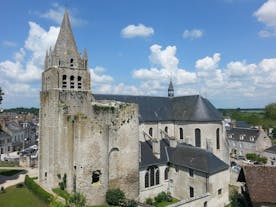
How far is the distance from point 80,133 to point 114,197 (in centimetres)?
675

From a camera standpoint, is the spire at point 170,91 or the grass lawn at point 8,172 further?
the spire at point 170,91

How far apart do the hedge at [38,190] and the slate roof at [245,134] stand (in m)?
45.7

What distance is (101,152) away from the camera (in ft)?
81.3

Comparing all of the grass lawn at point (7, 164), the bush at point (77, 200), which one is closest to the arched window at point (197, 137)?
the bush at point (77, 200)

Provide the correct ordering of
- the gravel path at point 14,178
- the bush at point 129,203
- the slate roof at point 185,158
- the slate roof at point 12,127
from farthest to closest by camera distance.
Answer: the slate roof at point 12,127
the gravel path at point 14,178
the slate roof at point 185,158
the bush at point 129,203

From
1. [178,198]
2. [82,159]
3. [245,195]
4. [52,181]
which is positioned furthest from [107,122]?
[245,195]

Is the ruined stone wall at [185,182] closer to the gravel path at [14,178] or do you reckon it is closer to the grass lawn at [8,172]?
the gravel path at [14,178]

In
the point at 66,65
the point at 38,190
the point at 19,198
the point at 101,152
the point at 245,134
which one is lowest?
the point at 19,198

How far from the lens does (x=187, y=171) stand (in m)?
29.1

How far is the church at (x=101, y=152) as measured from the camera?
24.5 meters

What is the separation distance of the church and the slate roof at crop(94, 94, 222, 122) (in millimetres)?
4340

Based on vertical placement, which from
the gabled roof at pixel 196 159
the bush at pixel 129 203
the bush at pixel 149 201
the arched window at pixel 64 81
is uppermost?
the arched window at pixel 64 81

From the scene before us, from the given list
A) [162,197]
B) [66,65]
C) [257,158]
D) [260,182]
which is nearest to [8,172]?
[66,65]

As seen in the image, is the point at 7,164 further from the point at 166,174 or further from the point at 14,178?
the point at 166,174
